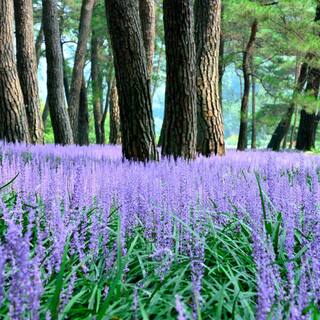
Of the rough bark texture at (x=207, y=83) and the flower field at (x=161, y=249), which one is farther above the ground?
the rough bark texture at (x=207, y=83)

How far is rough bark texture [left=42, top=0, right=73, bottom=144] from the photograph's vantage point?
12.3 metres

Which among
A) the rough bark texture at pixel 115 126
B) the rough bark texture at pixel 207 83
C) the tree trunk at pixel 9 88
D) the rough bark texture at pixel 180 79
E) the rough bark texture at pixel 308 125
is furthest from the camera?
the rough bark texture at pixel 115 126

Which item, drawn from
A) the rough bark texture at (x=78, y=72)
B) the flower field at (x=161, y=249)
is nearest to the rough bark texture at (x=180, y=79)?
the flower field at (x=161, y=249)

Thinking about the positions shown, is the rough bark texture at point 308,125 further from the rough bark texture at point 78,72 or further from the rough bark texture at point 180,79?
the rough bark texture at point 180,79

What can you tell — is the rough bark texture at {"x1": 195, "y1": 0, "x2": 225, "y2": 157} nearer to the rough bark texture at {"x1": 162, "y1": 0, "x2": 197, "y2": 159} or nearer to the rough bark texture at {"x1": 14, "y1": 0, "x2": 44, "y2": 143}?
the rough bark texture at {"x1": 162, "y1": 0, "x2": 197, "y2": 159}

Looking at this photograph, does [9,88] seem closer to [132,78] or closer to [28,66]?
[28,66]

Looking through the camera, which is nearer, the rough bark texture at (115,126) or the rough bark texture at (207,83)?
the rough bark texture at (207,83)

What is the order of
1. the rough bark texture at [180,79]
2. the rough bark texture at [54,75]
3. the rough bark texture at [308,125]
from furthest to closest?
the rough bark texture at [308,125] → the rough bark texture at [54,75] → the rough bark texture at [180,79]

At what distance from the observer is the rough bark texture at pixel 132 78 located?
6.14 metres

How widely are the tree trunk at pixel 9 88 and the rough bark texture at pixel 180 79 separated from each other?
3634 millimetres

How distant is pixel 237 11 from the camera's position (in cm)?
1230

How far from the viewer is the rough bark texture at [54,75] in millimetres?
12305

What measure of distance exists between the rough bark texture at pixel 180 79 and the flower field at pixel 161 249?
2.39 m

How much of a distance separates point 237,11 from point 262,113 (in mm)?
14958
